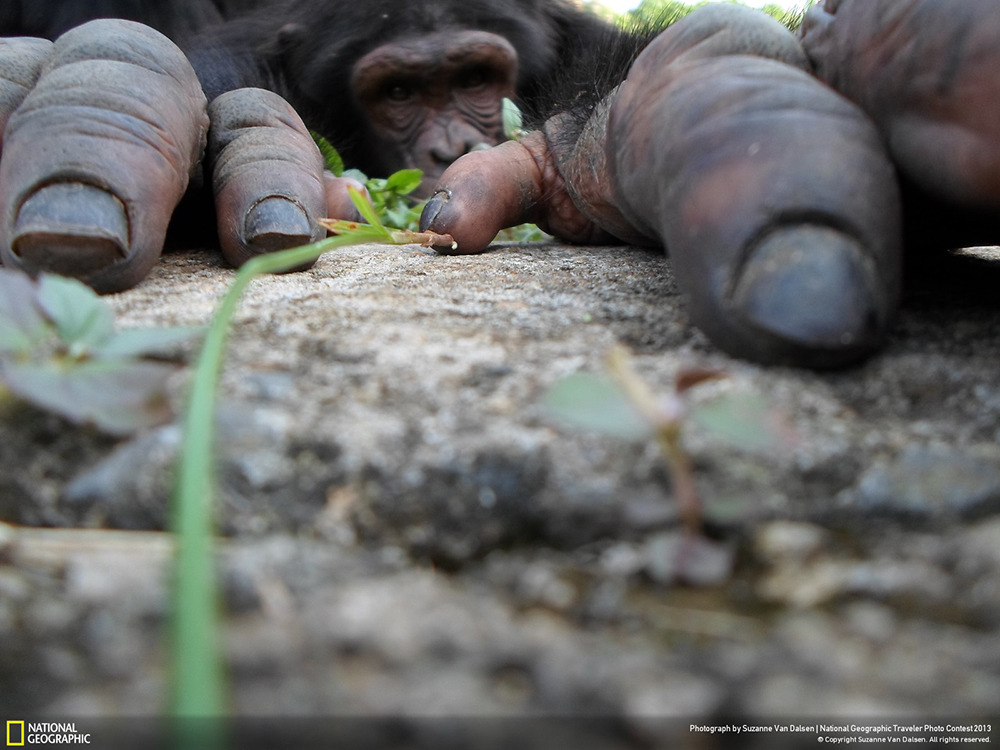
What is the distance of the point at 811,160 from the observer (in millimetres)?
569

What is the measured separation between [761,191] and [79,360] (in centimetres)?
45

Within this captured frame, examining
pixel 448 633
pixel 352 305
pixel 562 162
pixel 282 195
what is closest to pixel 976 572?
pixel 448 633

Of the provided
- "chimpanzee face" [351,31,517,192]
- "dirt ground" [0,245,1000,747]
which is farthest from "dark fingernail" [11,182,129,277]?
"chimpanzee face" [351,31,517,192]

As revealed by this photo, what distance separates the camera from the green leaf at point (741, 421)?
0.40 m

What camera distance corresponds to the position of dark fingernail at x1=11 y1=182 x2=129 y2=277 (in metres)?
0.76

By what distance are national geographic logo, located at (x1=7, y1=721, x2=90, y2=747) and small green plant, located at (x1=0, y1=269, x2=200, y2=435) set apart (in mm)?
167

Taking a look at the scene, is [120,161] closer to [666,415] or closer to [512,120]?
[666,415]

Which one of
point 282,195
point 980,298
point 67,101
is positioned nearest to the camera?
point 980,298

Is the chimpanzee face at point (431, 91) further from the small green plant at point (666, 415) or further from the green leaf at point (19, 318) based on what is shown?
the small green plant at point (666, 415)

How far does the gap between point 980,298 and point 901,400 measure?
0.26m

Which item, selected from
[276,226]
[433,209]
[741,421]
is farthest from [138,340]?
[433,209]

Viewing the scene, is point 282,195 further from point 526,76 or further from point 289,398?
point 526,76

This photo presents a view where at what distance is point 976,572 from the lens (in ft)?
1.25

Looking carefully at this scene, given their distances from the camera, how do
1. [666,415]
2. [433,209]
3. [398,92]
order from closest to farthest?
[666,415], [433,209], [398,92]
